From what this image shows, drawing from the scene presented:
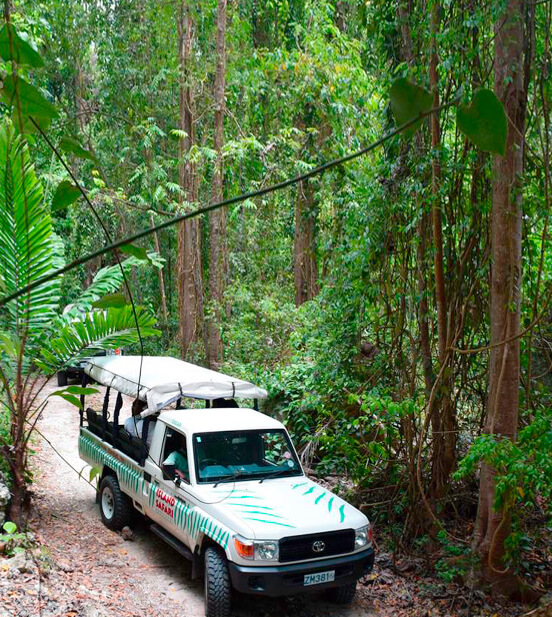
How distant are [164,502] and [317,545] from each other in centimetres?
188

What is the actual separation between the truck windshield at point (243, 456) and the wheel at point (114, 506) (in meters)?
1.75

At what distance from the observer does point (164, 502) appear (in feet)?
23.4

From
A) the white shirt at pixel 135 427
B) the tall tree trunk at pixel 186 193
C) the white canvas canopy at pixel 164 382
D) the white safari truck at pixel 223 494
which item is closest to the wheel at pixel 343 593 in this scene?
the white safari truck at pixel 223 494

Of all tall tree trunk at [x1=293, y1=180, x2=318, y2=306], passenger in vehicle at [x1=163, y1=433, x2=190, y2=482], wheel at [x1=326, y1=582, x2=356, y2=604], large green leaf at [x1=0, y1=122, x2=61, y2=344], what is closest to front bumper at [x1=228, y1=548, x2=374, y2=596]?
wheel at [x1=326, y1=582, x2=356, y2=604]

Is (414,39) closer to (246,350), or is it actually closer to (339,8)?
(246,350)

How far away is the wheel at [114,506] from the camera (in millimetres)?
8133

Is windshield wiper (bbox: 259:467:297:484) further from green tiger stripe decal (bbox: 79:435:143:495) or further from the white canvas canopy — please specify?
green tiger stripe decal (bbox: 79:435:143:495)

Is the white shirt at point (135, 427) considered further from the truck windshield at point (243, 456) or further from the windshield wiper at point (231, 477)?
the windshield wiper at point (231, 477)

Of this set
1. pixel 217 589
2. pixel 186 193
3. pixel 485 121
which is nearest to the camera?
pixel 485 121

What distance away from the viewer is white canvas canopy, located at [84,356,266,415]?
763 centimetres

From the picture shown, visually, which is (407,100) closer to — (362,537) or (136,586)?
(362,537)

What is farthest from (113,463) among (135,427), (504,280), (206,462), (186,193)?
(186,193)

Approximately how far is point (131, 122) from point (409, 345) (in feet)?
51.4

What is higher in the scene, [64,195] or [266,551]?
[64,195]
